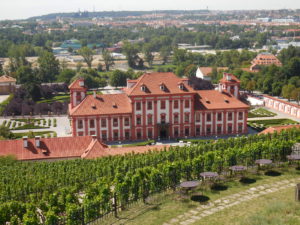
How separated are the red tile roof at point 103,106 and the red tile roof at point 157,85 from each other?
5.88 feet

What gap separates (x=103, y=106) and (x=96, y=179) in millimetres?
22370

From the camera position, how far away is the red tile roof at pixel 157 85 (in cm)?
5397

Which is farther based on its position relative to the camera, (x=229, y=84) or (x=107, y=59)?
(x=107, y=59)

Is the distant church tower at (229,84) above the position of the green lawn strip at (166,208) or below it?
above

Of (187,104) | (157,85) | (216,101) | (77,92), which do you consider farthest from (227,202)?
(77,92)

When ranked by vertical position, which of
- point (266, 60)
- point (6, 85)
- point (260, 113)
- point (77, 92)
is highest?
point (77, 92)

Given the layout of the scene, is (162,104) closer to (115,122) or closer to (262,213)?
(115,122)

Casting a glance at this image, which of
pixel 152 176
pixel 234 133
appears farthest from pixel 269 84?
pixel 152 176

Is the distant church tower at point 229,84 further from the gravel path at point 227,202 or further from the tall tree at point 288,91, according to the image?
the gravel path at point 227,202

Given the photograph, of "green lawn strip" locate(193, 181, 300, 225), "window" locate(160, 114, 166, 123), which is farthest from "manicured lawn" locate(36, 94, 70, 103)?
"green lawn strip" locate(193, 181, 300, 225)

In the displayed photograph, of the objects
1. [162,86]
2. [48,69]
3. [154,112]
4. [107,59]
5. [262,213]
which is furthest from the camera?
[107,59]

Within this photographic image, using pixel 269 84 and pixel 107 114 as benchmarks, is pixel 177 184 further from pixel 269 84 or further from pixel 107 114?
pixel 269 84

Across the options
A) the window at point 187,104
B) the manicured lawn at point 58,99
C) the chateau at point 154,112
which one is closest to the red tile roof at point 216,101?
the chateau at point 154,112

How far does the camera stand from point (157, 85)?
54719 millimetres
